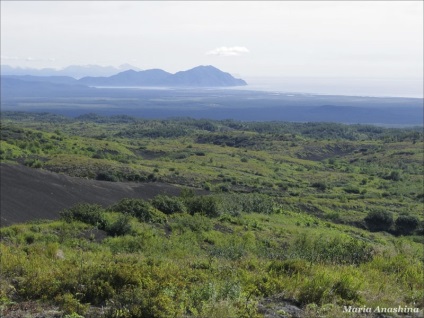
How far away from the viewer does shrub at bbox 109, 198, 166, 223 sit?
850 inches

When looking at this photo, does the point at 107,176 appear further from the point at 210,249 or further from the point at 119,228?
the point at 210,249

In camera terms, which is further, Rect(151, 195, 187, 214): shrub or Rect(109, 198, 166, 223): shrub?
Rect(151, 195, 187, 214): shrub

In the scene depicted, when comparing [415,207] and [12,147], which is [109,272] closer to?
[415,207]

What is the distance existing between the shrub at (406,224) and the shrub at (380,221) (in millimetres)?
677

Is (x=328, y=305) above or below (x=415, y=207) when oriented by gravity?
above

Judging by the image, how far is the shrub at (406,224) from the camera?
120ft

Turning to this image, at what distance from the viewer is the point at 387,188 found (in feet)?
200

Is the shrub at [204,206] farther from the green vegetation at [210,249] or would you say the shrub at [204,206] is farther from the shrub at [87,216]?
the shrub at [87,216]

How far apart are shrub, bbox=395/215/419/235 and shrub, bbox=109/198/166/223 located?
23232 millimetres

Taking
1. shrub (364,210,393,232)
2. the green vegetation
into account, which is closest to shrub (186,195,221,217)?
the green vegetation

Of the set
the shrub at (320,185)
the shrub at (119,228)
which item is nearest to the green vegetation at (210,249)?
the shrub at (119,228)

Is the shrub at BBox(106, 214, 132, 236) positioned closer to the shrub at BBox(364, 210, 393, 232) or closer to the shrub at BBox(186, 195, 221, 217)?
the shrub at BBox(186, 195, 221, 217)

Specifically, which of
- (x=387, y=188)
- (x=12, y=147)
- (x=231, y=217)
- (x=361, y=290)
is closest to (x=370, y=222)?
(x=231, y=217)

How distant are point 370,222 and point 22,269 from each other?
1336 inches
